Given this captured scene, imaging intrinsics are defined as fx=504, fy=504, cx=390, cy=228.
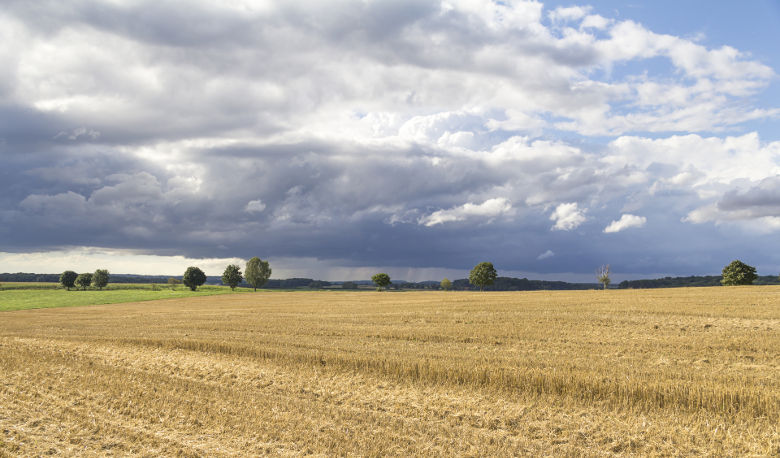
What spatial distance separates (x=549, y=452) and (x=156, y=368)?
44.4 ft

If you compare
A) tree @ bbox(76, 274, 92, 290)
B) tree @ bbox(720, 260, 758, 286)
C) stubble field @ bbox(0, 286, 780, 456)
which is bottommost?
tree @ bbox(76, 274, 92, 290)

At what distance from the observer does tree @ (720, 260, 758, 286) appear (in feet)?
235

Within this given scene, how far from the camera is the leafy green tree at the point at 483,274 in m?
109

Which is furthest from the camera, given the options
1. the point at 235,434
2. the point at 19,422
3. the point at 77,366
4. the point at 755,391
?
the point at 77,366

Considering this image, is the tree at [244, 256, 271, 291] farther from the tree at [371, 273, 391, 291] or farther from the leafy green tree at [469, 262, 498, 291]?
the leafy green tree at [469, 262, 498, 291]

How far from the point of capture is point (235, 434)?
391 inches

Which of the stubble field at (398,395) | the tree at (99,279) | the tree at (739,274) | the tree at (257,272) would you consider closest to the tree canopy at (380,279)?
the tree at (257,272)

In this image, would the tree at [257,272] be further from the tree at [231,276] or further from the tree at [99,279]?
the tree at [99,279]

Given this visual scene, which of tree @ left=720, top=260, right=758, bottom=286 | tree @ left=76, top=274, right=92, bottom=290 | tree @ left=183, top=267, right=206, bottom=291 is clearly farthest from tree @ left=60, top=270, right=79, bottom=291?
tree @ left=720, top=260, right=758, bottom=286

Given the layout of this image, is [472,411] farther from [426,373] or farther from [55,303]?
[55,303]

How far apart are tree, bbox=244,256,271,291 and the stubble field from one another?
119794 mm

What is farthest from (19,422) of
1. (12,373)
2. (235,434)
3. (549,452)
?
(549,452)

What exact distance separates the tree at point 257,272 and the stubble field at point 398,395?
120m

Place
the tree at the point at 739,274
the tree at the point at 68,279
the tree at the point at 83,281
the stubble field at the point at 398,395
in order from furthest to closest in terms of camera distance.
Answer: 1. the tree at the point at 68,279
2. the tree at the point at 83,281
3. the tree at the point at 739,274
4. the stubble field at the point at 398,395
